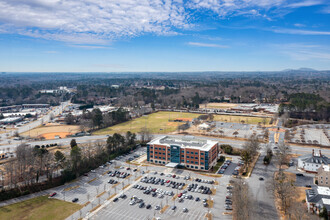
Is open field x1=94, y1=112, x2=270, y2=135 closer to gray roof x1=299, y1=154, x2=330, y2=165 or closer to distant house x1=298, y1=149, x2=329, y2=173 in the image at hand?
distant house x1=298, y1=149, x2=329, y2=173

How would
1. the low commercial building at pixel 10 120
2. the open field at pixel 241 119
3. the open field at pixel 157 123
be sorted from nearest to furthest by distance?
the open field at pixel 157 123 < the open field at pixel 241 119 < the low commercial building at pixel 10 120

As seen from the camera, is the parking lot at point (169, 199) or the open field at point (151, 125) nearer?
the parking lot at point (169, 199)

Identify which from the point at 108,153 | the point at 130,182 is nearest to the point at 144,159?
the point at 108,153

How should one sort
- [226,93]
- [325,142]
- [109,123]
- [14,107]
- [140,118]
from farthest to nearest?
[226,93]
[14,107]
[140,118]
[109,123]
[325,142]

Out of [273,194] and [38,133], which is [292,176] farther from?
[38,133]

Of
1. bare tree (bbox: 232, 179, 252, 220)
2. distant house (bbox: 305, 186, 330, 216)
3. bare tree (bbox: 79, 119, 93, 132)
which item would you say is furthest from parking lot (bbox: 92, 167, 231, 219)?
bare tree (bbox: 79, 119, 93, 132)

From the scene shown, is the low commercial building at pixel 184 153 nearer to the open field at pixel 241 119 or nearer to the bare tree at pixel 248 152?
the bare tree at pixel 248 152

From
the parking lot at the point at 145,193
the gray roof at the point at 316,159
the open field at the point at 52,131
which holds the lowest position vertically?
the open field at the point at 52,131

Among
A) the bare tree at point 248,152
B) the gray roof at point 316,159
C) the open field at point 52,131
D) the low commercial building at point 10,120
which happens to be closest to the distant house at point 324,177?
the gray roof at point 316,159

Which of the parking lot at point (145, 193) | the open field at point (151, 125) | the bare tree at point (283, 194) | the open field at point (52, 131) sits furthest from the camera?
the open field at point (151, 125)
